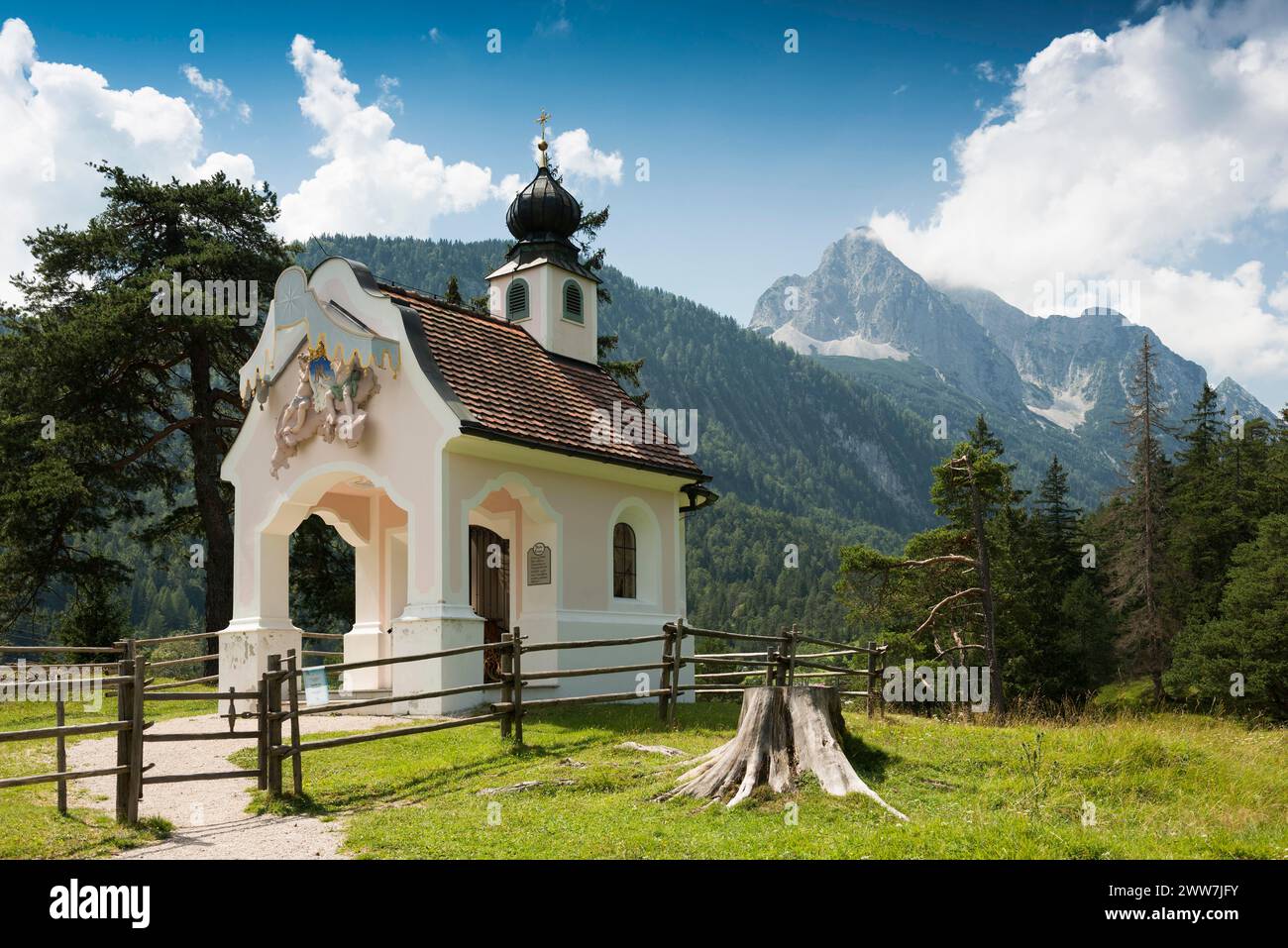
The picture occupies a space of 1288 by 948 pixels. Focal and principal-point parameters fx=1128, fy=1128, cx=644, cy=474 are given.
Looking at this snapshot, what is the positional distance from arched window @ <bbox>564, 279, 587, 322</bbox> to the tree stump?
563 inches

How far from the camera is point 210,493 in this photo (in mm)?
28703

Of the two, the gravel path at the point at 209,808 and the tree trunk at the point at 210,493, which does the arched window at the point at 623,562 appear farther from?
the tree trunk at the point at 210,493

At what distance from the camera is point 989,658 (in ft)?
94.5

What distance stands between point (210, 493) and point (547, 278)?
11.6 metres

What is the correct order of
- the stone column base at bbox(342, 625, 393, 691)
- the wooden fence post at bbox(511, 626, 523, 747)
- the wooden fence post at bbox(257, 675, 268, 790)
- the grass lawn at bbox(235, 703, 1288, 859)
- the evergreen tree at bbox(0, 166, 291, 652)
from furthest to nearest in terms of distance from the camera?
the evergreen tree at bbox(0, 166, 291, 652) < the stone column base at bbox(342, 625, 393, 691) < the wooden fence post at bbox(511, 626, 523, 747) < the wooden fence post at bbox(257, 675, 268, 790) < the grass lawn at bbox(235, 703, 1288, 859)

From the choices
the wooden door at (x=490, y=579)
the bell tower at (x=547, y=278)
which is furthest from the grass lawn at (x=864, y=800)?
the bell tower at (x=547, y=278)

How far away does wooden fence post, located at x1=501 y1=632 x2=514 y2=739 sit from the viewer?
13688 millimetres

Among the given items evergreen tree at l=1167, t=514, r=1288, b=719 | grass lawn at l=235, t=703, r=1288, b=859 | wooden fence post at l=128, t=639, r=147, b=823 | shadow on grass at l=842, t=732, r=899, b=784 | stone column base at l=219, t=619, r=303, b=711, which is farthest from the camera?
evergreen tree at l=1167, t=514, r=1288, b=719

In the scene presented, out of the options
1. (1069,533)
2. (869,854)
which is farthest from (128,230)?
(1069,533)

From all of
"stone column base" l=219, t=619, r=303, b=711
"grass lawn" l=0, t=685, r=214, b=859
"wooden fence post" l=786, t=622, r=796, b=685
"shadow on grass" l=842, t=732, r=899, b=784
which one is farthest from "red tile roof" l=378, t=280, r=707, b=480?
"shadow on grass" l=842, t=732, r=899, b=784

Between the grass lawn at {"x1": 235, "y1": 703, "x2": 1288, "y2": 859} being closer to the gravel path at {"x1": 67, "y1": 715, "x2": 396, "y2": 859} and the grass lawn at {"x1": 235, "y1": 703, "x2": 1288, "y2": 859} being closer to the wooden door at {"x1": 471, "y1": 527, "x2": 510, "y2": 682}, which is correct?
the gravel path at {"x1": 67, "y1": 715, "x2": 396, "y2": 859}

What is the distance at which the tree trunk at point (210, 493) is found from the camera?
28.4 metres

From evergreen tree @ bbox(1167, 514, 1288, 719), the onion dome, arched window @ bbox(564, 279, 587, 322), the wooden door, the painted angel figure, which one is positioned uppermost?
the onion dome

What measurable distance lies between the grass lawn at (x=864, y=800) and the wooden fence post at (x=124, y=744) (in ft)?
5.75
